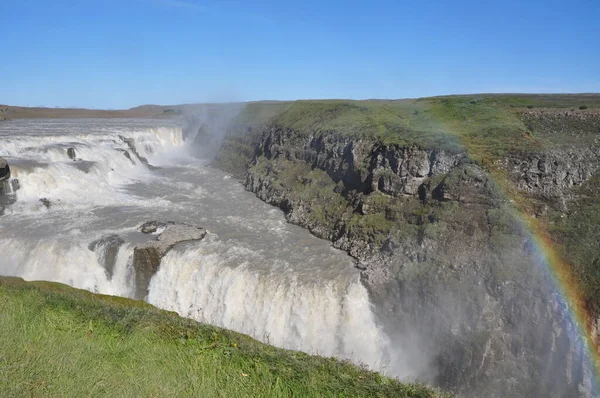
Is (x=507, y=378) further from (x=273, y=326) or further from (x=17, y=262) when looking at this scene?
(x=17, y=262)

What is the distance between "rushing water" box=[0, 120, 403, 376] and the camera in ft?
52.7

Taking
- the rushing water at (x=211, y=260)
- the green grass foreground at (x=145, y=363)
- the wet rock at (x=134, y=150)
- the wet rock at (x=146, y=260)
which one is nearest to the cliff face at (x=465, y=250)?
the rushing water at (x=211, y=260)

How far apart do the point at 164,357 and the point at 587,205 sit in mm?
17058

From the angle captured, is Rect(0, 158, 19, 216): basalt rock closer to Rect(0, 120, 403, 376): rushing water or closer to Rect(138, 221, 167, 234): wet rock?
Rect(0, 120, 403, 376): rushing water

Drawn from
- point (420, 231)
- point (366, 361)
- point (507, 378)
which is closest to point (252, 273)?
point (366, 361)

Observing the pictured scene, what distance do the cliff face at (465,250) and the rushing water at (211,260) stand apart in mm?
1407

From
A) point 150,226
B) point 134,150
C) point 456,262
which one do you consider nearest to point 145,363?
point 456,262

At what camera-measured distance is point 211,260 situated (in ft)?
60.3

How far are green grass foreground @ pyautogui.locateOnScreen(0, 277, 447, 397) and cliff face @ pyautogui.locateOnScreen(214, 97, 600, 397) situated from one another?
849 centimetres

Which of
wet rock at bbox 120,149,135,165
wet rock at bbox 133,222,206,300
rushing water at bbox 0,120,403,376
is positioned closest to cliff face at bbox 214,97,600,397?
rushing water at bbox 0,120,403,376

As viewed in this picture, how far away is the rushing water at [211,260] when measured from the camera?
16.1m

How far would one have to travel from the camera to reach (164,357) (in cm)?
640

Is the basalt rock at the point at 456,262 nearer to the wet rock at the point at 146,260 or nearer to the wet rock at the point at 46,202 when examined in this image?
the wet rock at the point at 146,260

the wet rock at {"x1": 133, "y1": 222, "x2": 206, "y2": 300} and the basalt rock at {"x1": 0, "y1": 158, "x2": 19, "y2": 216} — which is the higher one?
the basalt rock at {"x1": 0, "y1": 158, "x2": 19, "y2": 216}
